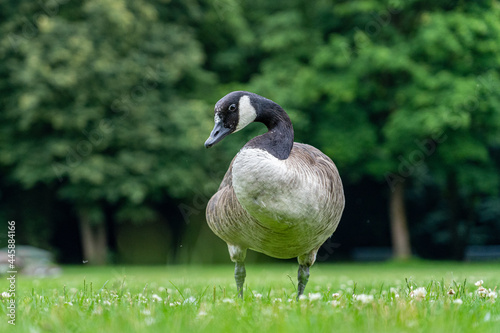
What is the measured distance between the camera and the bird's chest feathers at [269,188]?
505 cm

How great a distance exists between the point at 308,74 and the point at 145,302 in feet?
68.3

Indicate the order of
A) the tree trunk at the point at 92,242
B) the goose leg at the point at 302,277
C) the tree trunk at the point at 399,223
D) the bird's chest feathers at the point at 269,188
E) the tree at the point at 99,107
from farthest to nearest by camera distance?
1. the tree trunk at the point at 92,242
2. the tree trunk at the point at 399,223
3. the tree at the point at 99,107
4. the goose leg at the point at 302,277
5. the bird's chest feathers at the point at 269,188

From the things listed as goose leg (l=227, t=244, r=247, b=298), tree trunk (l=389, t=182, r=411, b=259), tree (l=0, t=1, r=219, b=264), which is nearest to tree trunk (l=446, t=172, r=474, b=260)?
tree trunk (l=389, t=182, r=411, b=259)

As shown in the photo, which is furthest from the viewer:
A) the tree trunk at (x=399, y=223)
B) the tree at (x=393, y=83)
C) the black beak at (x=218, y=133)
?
the tree trunk at (x=399, y=223)

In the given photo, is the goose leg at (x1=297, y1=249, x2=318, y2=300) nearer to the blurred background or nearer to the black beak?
the black beak

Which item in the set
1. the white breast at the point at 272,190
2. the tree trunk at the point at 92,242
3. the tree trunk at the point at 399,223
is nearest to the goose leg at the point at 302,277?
the white breast at the point at 272,190

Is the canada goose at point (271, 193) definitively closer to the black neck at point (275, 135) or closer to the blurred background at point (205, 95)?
the black neck at point (275, 135)

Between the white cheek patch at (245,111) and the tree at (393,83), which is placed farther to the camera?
the tree at (393,83)

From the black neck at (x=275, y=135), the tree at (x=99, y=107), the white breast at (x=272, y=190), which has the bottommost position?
the white breast at (x=272, y=190)

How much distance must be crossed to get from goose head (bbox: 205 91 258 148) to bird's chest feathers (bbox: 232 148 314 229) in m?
0.37

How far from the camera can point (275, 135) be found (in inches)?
220

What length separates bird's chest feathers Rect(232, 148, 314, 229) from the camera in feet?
16.6

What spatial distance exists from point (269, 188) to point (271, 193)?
0.05m

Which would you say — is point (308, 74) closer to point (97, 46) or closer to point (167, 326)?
point (97, 46)
